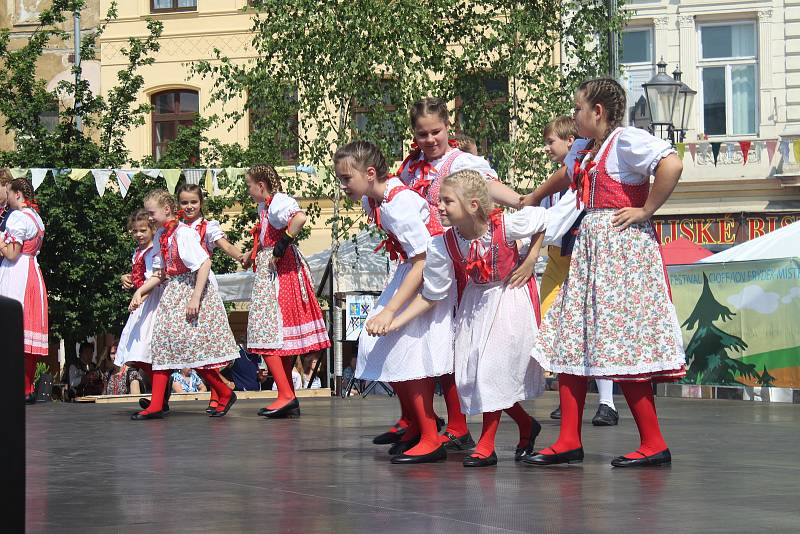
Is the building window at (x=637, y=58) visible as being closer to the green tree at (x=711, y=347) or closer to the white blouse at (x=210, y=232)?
the green tree at (x=711, y=347)

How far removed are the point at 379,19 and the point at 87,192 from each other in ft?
19.7

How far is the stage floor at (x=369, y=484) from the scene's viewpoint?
189 inches

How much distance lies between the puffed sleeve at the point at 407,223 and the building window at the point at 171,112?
24194 millimetres

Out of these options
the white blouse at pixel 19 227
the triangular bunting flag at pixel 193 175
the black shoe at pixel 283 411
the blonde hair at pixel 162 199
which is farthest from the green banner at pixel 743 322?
the triangular bunting flag at pixel 193 175

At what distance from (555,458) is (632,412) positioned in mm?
395

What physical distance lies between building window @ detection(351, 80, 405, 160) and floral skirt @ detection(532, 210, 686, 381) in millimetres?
15603

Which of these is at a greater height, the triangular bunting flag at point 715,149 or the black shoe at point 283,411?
the triangular bunting flag at point 715,149

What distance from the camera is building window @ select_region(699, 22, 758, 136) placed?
29.9 meters

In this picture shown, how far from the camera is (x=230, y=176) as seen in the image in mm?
19328

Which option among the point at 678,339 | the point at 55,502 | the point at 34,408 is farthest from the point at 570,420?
the point at 34,408

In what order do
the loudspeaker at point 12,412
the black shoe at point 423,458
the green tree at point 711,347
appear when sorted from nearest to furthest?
the loudspeaker at point 12,412
the black shoe at point 423,458
the green tree at point 711,347

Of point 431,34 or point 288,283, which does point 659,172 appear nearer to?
point 288,283

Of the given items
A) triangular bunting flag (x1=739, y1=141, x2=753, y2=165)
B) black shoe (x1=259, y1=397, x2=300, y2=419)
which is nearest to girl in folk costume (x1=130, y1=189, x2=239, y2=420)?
black shoe (x1=259, y1=397, x2=300, y2=419)

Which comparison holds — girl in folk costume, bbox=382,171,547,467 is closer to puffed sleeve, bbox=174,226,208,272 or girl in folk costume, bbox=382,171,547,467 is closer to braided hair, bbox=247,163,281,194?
braided hair, bbox=247,163,281,194
